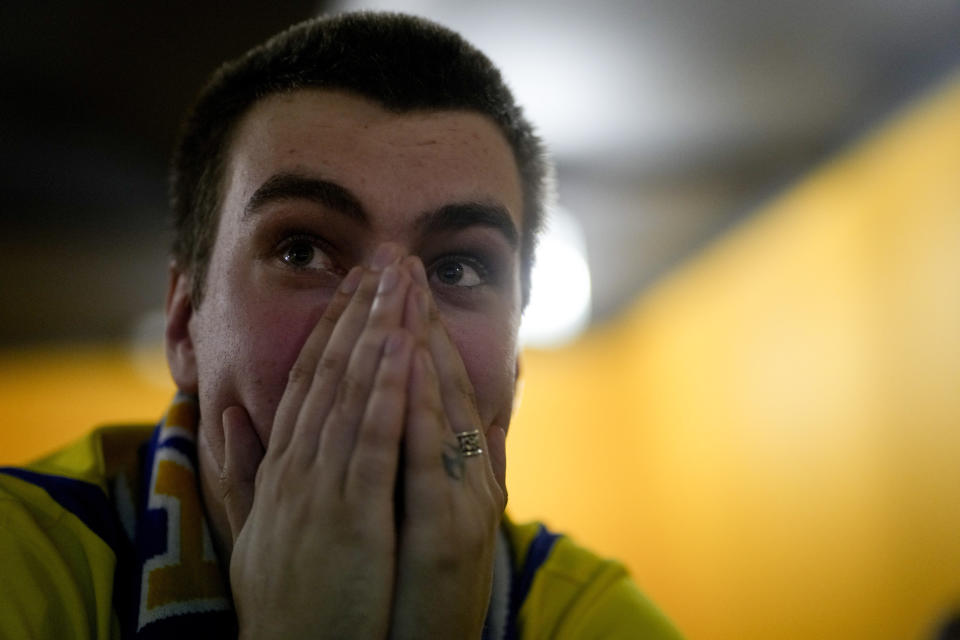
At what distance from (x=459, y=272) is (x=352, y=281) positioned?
0.19 m

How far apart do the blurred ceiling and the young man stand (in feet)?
3.02

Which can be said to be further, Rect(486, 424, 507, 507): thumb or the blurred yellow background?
the blurred yellow background

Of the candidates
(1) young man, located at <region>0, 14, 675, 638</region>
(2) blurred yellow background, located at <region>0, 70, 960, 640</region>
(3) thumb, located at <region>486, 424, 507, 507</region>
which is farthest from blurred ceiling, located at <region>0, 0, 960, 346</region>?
(3) thumb, located at <region>486, 424, 507, 507</region>

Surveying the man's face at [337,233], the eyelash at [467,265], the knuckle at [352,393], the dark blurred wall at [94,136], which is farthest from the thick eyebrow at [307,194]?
the dark blurred wall at [94,136]

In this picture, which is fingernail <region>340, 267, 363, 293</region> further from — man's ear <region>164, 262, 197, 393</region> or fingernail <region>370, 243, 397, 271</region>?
man's ear <region>164, 262, 197, 393</region>

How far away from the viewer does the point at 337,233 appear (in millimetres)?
819

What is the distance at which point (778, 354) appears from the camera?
2.92 metres

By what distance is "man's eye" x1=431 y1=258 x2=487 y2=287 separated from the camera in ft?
2.90

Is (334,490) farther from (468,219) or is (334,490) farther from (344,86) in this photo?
(344,86)

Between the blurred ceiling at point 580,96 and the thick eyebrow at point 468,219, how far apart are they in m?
1.11

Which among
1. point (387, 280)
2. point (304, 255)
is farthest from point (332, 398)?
point (304, 255)

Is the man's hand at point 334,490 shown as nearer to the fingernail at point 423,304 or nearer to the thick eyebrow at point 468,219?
the fingernail at point 423,304

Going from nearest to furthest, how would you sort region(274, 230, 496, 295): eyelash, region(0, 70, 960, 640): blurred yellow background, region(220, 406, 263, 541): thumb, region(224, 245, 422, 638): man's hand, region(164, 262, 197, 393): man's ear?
region(224, 245, 422, 638): man's hand
region(220, 406, 263, 541): thumb
region(274, 230, 496, 295): eyelash
region(164, 262, 197, 393): man's ear
region(0, 70, 960, 640): blurred yellow background

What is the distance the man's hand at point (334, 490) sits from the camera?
63cm
